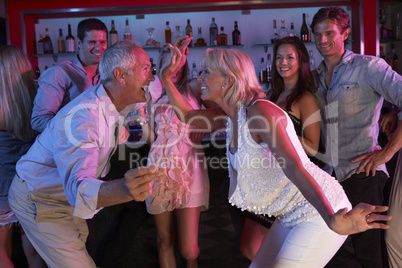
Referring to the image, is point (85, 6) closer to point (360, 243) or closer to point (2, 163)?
point (2, 163)

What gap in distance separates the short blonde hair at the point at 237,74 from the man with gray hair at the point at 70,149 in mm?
346

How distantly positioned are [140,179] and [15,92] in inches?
54.9

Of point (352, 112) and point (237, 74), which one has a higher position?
point (237, 74)

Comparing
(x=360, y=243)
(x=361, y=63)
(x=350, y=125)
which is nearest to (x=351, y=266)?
(x=360, y=243)

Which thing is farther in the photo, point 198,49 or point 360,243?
point 198,49

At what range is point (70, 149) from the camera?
1547 millimetres

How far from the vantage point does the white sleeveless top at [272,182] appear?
5.22ft

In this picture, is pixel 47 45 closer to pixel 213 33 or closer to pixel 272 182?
pixel 213 33

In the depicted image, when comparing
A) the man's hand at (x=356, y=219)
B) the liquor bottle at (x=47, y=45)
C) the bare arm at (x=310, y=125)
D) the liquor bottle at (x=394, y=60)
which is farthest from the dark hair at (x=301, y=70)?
the liquor bottle at (x=47, y=45)

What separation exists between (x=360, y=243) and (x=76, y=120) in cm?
174

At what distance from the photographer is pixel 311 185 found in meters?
1.39

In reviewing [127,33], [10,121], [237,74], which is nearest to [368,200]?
[237,74]

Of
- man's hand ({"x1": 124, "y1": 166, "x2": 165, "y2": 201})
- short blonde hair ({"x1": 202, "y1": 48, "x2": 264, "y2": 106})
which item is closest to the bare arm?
short blonde hair ({"x1": 202, "y1": 48, "x2": 264, "y2": 106})

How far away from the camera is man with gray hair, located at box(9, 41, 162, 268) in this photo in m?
1.62
